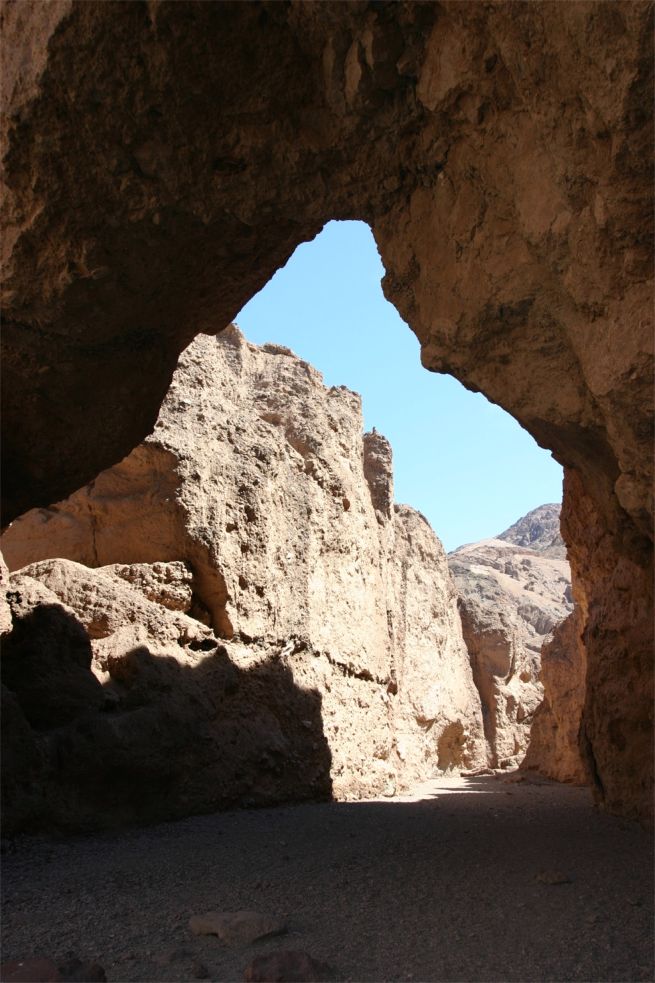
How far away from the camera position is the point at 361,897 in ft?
12.1

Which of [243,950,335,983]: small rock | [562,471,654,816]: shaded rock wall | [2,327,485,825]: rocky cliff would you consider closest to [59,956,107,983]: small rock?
[243,950,335,983]: small rock

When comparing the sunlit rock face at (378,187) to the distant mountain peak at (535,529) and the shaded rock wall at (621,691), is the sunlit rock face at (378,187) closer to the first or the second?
the shaded rock wall at (621,691)

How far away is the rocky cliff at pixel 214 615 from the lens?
5.82m

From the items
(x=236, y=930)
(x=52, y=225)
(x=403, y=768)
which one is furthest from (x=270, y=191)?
(x=403, y=768)

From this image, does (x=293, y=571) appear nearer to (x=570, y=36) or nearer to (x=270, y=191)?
(x=270, y=191)

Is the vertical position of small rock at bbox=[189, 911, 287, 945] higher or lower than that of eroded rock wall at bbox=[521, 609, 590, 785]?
lower

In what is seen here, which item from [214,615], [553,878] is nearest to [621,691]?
[553,878]

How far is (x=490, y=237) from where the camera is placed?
4.24 meters

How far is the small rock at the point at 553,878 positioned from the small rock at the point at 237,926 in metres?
1.35

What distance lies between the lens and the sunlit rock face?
3424mm

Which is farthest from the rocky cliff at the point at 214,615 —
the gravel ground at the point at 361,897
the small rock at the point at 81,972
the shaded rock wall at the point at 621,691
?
the shaded rock wall at the point at 621,691

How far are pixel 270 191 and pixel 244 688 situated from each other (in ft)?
15.8

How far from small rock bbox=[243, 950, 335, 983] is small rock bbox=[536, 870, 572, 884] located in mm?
1461

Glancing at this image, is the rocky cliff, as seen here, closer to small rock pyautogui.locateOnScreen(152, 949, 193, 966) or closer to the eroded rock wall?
small rock pyautogui.locateOnScreen(152, 949, 193, 966)
